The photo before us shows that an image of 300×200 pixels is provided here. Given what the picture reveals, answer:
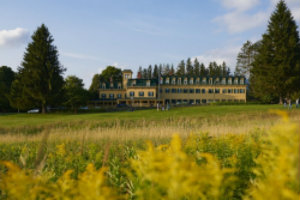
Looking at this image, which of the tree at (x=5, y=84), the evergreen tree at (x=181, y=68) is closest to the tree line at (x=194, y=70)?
the evergreen tree at (x=181, y=68)

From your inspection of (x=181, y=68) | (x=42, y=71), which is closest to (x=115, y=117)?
(x=42, y=71)

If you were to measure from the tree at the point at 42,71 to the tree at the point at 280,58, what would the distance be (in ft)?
117

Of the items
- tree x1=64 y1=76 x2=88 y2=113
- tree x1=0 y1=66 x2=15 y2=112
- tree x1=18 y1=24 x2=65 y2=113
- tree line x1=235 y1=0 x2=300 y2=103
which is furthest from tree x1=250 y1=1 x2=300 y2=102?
tree x1=0 y1=66 x2=15 y2=112

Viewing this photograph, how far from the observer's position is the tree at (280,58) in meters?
39.7

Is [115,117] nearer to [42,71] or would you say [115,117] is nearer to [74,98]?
[74,98]

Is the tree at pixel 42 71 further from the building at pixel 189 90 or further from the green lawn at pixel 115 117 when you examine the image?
the building at pixel 189 90

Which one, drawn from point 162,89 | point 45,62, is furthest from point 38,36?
point 162,89

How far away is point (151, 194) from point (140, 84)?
5916 cm

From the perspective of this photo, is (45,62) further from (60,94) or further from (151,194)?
(151,194)

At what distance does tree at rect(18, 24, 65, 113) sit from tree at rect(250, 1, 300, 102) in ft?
117

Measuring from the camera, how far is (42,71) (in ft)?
132

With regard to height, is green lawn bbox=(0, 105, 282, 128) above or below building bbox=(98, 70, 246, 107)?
below

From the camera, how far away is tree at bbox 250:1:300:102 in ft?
130

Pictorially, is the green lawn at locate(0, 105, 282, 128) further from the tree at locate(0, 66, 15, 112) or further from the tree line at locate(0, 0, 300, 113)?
the tree at locate(0, 66, 15, 112)
